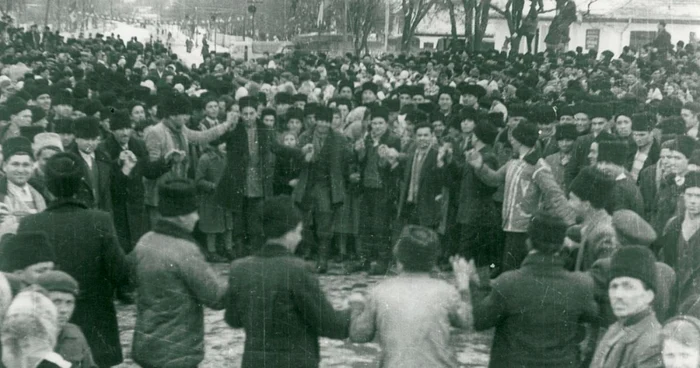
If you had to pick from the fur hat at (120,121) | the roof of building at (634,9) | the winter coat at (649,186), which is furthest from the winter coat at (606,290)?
the roof of building at (634,9)

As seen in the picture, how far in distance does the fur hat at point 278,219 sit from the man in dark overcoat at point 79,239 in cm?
97

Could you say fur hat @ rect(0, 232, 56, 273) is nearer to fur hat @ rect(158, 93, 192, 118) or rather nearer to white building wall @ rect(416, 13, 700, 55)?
fur hat @ rect(158, 93, 192, 118)

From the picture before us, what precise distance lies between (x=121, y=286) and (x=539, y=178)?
3.87 m

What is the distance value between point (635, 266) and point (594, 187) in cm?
179

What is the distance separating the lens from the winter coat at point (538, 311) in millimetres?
4898

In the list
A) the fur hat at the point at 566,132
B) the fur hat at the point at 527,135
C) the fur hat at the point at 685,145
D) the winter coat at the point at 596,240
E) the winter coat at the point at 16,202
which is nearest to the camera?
the winter coat at the point at 596,240

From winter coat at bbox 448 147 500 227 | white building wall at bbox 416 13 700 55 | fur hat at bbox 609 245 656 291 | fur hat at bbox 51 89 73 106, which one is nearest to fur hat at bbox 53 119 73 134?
fur hat at bbox 51 89 73 106

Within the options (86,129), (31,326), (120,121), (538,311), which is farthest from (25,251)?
(120,121)

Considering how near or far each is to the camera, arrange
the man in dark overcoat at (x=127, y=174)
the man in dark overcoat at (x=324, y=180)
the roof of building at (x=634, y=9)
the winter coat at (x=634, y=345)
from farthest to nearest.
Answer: the roof of building at (x=634, y=9) → the man in dark overcoat at (x=324, y=180) → the man in dark overcoat at (x=127, y=174) → the winter coat at (x=634, y=345)

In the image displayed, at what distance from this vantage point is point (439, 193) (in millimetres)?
10406

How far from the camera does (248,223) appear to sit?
11.6 meters

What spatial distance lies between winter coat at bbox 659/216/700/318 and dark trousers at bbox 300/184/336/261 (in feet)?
15.6

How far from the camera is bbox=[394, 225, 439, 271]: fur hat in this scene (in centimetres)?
486

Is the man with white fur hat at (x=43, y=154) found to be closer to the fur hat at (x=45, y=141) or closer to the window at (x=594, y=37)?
the fur hat at (x=45, y=141)
